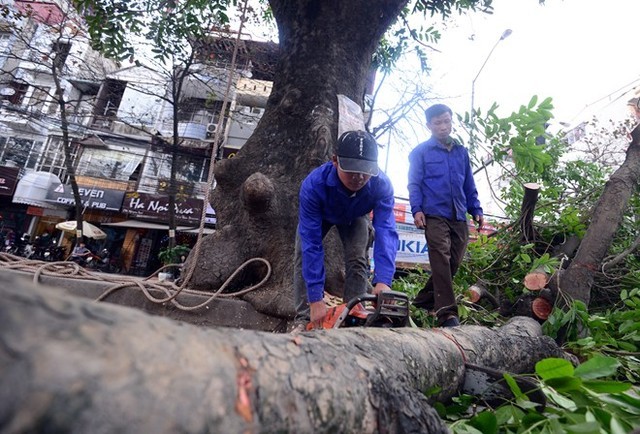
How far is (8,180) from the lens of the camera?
63.4 ft

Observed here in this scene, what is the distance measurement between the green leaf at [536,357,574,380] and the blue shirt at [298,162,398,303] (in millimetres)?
1298

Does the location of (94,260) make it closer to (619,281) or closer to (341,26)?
(341,26)

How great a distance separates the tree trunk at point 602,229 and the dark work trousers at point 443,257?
102 cm

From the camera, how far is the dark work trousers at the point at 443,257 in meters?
2.69

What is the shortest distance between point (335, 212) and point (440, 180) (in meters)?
0.98

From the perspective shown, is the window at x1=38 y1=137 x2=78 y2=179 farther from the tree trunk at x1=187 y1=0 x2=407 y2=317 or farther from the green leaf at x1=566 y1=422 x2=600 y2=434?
the green leaf at x1=566 y1=422 x2=600 y2=434

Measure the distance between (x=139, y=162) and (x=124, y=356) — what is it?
852 inches

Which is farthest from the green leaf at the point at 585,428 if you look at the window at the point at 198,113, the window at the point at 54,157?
the window at the point at 54,157

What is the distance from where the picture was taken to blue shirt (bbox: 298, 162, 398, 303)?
7.66 feet

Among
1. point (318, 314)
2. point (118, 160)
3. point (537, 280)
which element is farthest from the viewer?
point (118, 160)

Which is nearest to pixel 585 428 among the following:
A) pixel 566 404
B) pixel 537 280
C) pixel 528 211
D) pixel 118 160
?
pixel 566 404

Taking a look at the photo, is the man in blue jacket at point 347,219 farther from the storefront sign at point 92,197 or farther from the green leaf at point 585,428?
the storefront sign at point 92,197

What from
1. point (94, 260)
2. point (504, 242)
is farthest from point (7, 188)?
point (504, 242)

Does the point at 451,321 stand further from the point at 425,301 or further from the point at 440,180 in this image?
the point at 440,180
